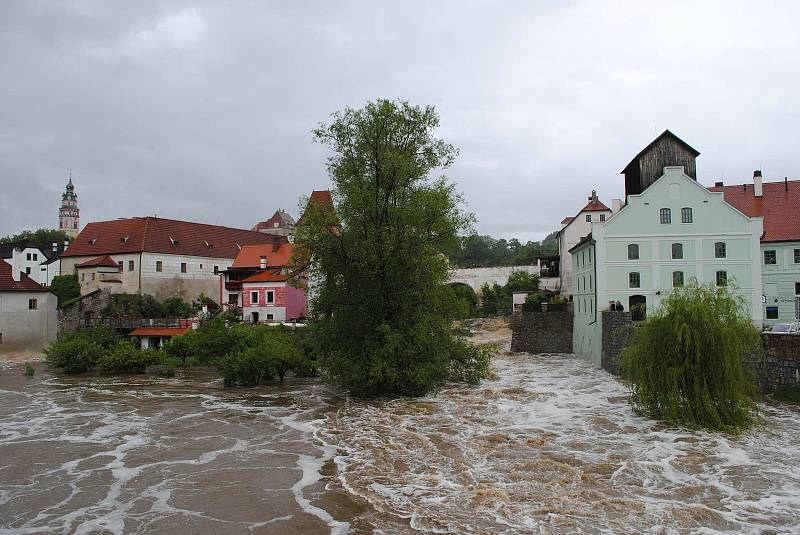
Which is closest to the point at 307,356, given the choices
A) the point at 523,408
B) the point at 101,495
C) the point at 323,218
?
the point at 323,218

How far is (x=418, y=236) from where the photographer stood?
22594 millimetres

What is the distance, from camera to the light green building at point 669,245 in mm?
30234

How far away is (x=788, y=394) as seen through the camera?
2006 cm

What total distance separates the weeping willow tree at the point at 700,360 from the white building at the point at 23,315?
141ft

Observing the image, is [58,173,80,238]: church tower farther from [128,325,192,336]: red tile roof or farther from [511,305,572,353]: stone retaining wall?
[511,305,572,353]: stone retaining wall

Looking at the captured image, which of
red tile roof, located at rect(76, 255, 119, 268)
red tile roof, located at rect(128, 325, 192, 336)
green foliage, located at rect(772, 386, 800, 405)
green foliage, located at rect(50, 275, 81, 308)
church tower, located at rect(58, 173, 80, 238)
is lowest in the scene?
green foliage, located at rect(772, 386, 800, 405)

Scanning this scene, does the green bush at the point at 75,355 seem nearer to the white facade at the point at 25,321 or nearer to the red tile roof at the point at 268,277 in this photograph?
the white facade at the point at 25,321

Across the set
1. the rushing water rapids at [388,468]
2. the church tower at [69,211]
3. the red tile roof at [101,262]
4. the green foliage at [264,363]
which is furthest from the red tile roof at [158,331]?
the church tower at [69,211]

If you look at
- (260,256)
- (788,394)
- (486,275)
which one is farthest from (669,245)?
(486,275)

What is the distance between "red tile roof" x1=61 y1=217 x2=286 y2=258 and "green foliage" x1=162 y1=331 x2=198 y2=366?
65.8 ft

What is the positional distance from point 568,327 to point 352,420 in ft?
82.1

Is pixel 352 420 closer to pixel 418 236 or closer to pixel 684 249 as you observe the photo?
pixel 418 236

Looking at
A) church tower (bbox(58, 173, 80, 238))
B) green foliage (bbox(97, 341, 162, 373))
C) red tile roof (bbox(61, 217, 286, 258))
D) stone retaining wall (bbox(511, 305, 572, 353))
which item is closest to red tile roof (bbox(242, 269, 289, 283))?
red tile roof (bbox(61, 217, 286, 258))

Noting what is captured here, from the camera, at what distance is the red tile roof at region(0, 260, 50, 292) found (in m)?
42.8
